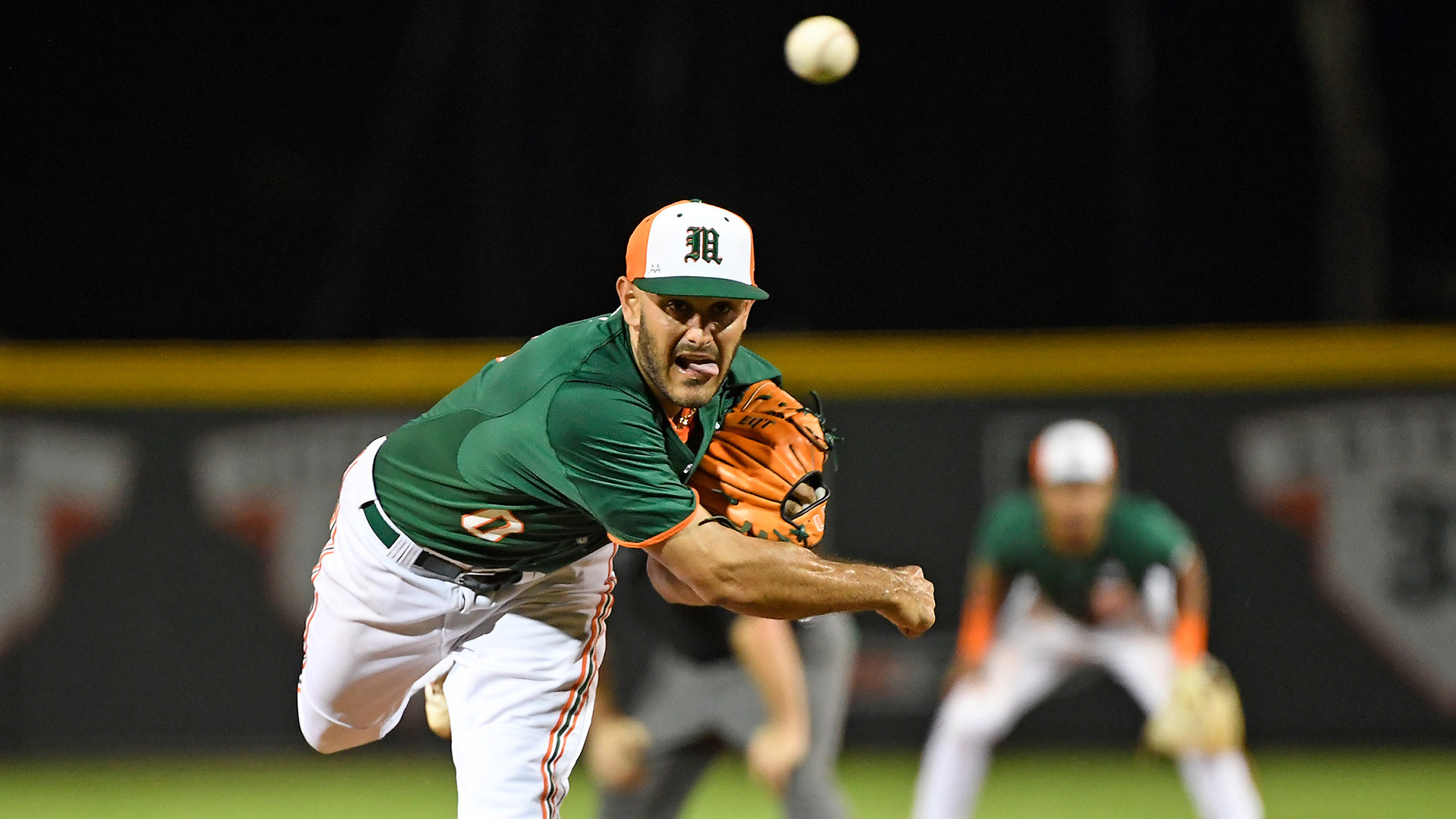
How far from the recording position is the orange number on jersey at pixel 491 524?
354cm

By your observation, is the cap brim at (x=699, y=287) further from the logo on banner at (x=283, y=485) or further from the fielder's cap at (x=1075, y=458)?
the logo on banner at (x=283, y=485)

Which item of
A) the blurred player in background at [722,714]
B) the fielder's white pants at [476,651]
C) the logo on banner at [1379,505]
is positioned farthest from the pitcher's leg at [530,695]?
the logo on banner at [1379,505]

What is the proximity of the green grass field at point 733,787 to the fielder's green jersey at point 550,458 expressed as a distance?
355cm

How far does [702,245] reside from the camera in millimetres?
3221

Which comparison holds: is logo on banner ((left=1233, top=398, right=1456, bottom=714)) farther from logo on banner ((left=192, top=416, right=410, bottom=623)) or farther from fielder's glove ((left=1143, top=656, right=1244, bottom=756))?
logo on banner ((left=192, top=416, right=410, bottom=623))

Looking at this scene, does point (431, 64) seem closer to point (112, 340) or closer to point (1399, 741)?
point (112, 340)

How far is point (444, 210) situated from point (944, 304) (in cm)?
395

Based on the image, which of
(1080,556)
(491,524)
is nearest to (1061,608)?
(1080,556)

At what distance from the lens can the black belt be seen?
3.74 metres

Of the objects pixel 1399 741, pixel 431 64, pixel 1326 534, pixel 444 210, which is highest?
pixel 431 64

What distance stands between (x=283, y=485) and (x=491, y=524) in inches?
208

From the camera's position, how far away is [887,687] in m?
8.30

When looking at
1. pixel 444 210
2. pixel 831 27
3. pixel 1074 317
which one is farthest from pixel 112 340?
pixel 831 27

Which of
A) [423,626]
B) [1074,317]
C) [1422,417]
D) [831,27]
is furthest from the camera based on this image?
[1074,317]
